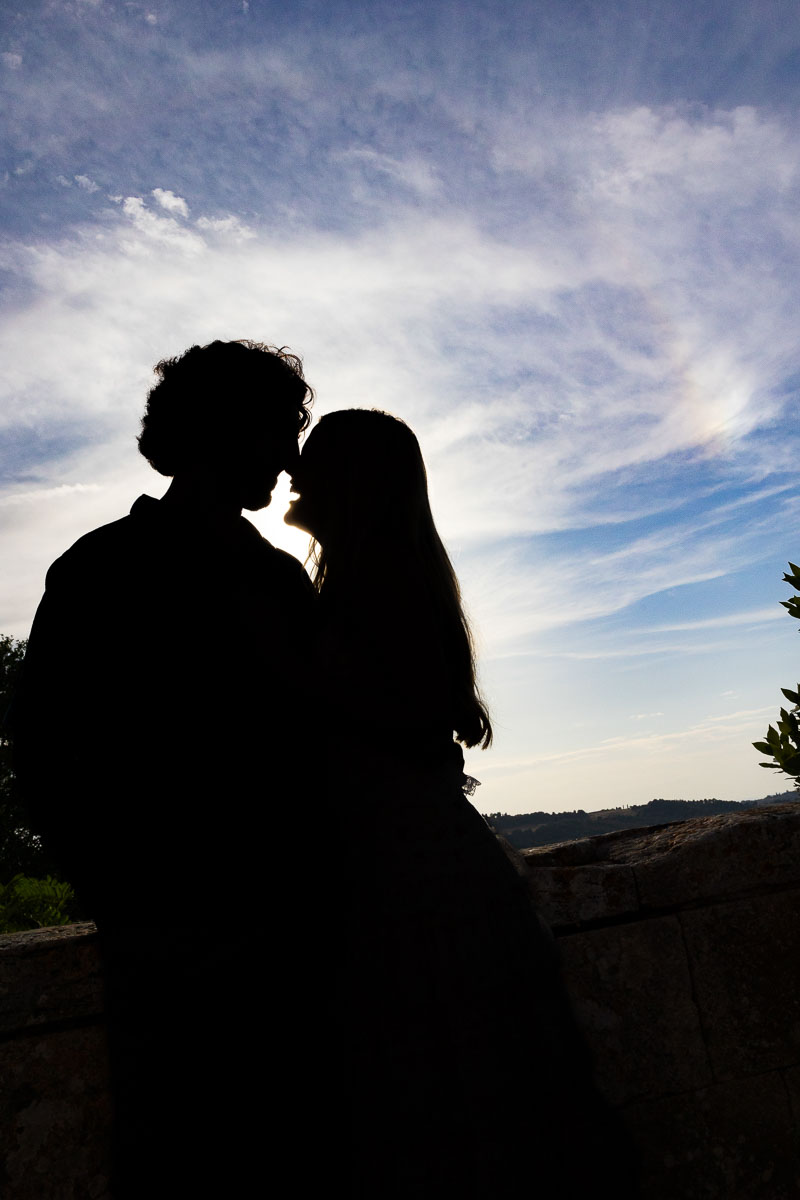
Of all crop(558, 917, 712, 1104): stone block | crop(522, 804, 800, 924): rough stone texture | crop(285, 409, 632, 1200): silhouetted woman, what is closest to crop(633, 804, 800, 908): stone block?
crop(522, 804, 800, 924): rough stone texture

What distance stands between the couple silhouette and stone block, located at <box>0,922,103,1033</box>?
41cm

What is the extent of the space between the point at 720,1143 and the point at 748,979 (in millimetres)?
424

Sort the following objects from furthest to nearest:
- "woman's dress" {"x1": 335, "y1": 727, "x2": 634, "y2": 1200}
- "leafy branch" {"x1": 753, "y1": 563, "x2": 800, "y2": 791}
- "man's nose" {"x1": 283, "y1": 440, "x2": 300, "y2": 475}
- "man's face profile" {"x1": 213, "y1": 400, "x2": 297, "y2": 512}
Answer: "leafy branch" {"x1": 753, "y1": 563, "x2": 800, "y2": 791} < "man's nose" {"x1": 283, "y1": 440, "x2": 300, "y2": 475} < "man's face profile" {"x1": 213, "y1": 400, "x2": 297, "y2": 512} < "woman's dress" {"x1": 335, "y1": 727, "x2": 634, "y2": 1200}

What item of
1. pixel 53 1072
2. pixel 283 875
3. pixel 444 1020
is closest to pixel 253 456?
pixel 283 875

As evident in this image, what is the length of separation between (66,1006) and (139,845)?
0.66m

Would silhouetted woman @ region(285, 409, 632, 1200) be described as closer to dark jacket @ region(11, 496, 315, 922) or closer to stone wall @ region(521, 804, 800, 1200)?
dark jacket @ region(11, 496, 315, 922)

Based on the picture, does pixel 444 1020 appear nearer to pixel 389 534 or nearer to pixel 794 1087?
pixel 389 534

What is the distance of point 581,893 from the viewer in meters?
2.23

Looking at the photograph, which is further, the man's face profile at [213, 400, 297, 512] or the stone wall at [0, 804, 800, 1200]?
the stone wall at [0, 804, 800, 1200]

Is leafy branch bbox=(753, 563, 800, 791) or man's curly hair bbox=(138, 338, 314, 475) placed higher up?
man's curly hair bbox=(138, 338, 314, 475)

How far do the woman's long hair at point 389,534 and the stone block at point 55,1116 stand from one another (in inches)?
42.3

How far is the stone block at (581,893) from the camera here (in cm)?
221

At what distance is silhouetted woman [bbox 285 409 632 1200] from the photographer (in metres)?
1.46

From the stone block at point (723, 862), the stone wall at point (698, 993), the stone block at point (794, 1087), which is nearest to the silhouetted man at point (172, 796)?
the stone wall at point (698, 993)
